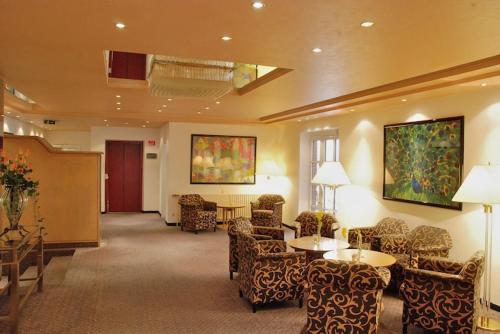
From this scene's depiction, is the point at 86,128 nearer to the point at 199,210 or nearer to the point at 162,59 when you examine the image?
the point at 199,210

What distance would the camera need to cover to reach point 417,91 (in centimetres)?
564

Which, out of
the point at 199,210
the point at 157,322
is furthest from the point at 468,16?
the point at 199,210

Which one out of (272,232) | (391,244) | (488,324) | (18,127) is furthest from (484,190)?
(18,127)

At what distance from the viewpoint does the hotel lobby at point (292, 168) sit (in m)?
3.32

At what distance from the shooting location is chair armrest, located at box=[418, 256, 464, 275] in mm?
4402

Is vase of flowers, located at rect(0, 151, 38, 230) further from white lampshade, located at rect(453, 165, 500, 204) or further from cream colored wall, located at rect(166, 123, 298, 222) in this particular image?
cream colored wall, located at rect(166, 123, 298, 222)

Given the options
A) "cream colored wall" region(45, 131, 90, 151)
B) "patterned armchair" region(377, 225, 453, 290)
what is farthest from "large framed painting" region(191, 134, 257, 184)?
"patterned armchair" region(377, 225, 453, 290)

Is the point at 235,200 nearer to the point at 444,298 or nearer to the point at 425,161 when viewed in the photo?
the point at 425,161

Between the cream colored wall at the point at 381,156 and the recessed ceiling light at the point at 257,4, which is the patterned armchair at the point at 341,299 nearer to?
the recessed ceiling light at the point at 257,4

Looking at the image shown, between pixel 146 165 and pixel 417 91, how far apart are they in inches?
369

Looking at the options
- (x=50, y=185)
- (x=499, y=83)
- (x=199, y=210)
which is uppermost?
(x=499, y=83)

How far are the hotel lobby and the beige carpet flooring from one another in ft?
0.11

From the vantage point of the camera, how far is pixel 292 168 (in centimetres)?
1065

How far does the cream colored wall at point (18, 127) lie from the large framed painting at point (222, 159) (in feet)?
14.2
